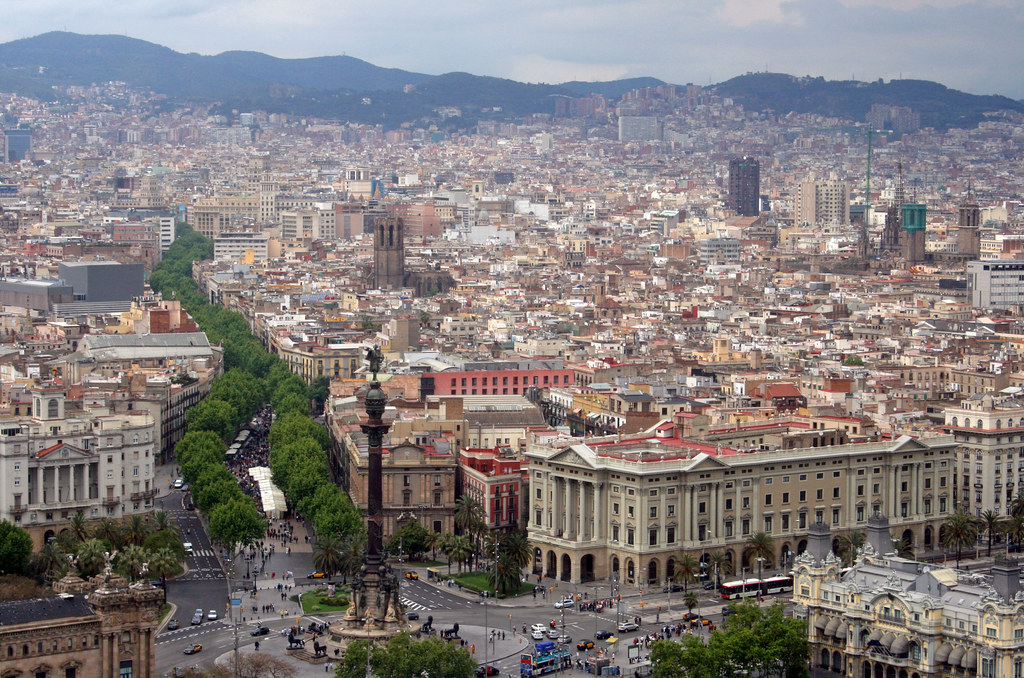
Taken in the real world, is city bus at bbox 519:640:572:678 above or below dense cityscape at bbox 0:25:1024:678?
below

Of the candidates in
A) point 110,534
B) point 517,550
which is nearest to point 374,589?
point 517,550

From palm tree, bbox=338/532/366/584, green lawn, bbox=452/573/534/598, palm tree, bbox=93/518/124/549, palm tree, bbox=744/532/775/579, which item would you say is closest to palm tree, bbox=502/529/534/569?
green lawn, bbox=452/573/534/598

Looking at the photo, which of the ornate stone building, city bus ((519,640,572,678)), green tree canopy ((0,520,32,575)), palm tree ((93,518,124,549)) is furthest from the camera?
palm tree ((93,518,124,549))

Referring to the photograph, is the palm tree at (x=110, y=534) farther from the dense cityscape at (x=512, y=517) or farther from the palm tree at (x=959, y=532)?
the palm tree at (x=959, y=532)

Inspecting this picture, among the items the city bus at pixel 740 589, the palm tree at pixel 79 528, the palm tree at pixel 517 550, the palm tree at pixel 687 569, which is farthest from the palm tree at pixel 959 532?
the palm tree at pixel 79 528

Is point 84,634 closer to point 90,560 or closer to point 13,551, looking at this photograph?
point 90,560

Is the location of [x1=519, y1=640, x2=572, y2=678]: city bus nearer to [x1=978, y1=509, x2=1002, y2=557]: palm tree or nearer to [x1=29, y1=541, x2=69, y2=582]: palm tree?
[x1=29, y1=541, x2=69, y2=582]: palm tree
